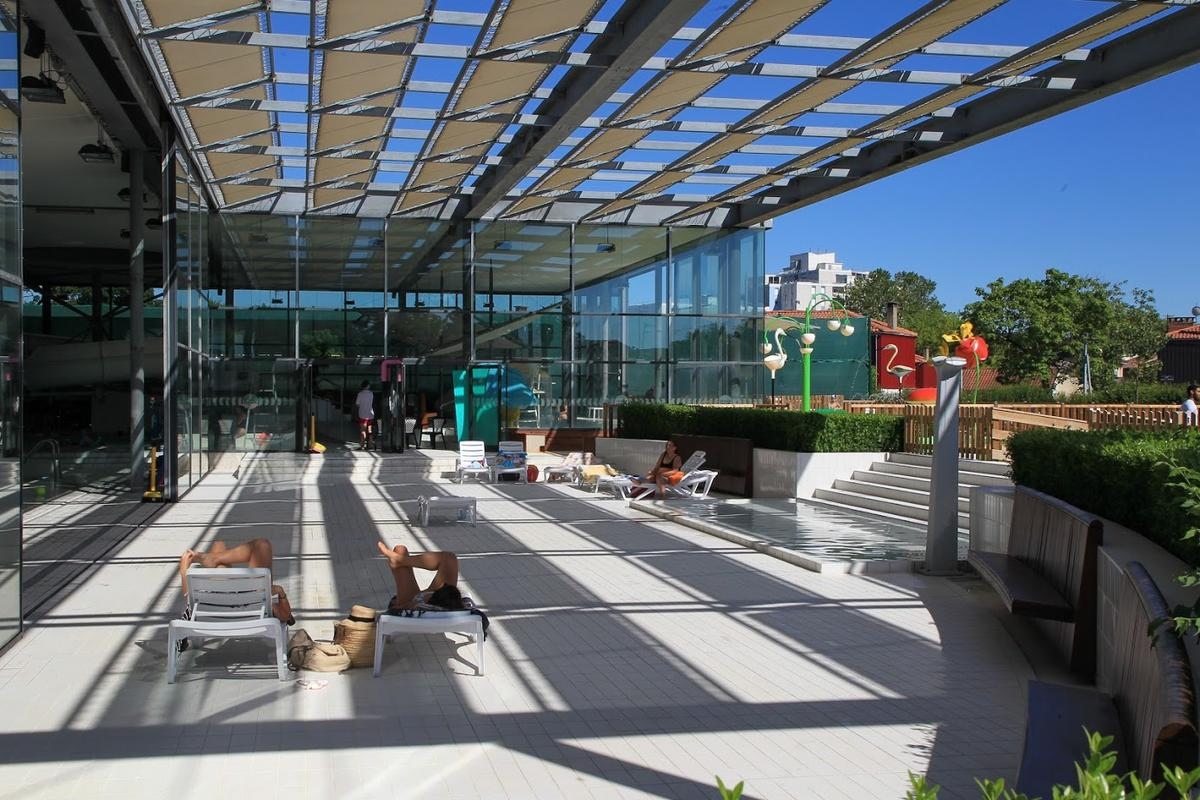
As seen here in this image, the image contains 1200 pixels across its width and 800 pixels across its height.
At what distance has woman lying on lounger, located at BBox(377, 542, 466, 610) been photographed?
26.5ft

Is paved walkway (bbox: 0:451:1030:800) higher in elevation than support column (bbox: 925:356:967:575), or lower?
lower

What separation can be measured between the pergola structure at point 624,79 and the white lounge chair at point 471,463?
538 cm

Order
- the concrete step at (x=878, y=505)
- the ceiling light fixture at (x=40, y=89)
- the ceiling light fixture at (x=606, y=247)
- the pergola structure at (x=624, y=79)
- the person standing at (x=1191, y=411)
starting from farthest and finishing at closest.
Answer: the ceiling light fixture at (x=606, y=247), the person standing at (x=1191, y=411), the concrete step at (x=878, y=505), the ceiling light fixture at (x=40, y=89), the pergola structure at (x=624, y=79)

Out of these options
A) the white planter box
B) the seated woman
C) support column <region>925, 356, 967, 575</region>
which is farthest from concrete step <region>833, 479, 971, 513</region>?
support column <region>925, 356, 967, 575</region>

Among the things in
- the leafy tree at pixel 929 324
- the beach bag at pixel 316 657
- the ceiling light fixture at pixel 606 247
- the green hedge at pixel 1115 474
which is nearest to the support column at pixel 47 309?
the ceiling light fixture at pixel 606 247

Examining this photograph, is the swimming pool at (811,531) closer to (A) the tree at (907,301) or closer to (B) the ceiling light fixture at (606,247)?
(B) the ceiling light fixture at (606,247)

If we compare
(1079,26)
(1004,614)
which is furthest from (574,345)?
(1004,614)

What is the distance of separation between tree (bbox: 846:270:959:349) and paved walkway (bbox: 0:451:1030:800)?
94.1 metres

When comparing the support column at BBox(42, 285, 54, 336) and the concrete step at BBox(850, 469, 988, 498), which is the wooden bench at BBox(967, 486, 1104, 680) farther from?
the support column at BBox(42, 285, 54, 336)

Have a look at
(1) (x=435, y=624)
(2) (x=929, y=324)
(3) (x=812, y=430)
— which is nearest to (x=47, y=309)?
(3) (x=812, y=430)

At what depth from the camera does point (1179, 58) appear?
1296 cm

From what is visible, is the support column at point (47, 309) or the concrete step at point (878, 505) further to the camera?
the support column at point (47, 309)

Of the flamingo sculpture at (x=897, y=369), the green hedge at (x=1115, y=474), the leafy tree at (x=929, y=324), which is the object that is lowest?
the green hedge at (x=1115, y=474)

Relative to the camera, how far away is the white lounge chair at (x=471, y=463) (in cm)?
2262
